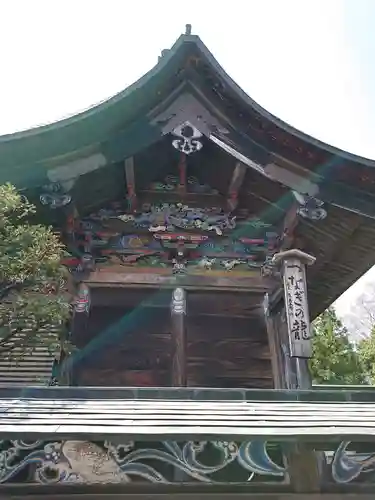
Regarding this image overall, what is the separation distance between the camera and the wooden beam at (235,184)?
6137 mm

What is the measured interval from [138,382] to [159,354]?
1.42 feet

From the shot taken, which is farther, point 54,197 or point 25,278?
point 54,197

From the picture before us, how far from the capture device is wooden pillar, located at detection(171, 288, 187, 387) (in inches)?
220

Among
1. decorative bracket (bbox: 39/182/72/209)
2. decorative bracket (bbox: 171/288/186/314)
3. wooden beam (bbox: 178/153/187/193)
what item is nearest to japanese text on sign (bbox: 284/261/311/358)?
decorative bracket (bbox: 171/288/186/314)

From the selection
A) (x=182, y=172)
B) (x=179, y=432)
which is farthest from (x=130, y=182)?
(x=179, y=432)

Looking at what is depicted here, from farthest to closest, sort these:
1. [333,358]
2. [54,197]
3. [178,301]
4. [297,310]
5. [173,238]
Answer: [333,358] → [173,238] → [178,301] → [54,197] → [297,310]

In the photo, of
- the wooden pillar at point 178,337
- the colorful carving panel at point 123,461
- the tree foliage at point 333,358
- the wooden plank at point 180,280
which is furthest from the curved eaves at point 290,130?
the tree foliage at point 333,358

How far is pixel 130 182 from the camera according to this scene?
245 inches

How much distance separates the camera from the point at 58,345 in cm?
515

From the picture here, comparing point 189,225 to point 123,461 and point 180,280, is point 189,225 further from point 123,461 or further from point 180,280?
point 123,461

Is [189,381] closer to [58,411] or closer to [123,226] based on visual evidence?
[123,226]

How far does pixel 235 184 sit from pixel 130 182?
1.36m

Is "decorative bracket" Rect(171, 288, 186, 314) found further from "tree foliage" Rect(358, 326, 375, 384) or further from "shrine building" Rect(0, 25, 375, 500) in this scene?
"tree foliage" Rect(358, 326, 375, 384)

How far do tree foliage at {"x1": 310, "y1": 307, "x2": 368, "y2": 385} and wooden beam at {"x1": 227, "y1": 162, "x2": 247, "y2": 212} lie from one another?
740 inches
